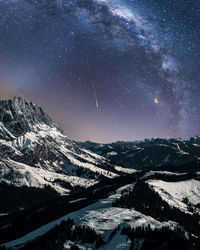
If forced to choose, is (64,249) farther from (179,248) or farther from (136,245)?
(179,248)

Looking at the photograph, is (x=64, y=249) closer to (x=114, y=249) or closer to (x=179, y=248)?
(x=114, y=249)

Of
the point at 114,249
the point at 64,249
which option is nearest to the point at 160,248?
the point at 114,249

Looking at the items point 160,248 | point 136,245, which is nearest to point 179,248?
point 160,248

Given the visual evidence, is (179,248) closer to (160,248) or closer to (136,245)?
(160,248)

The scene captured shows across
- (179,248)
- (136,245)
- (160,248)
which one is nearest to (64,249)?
(136,245)

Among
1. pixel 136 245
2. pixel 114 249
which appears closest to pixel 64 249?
pixel 114 249
